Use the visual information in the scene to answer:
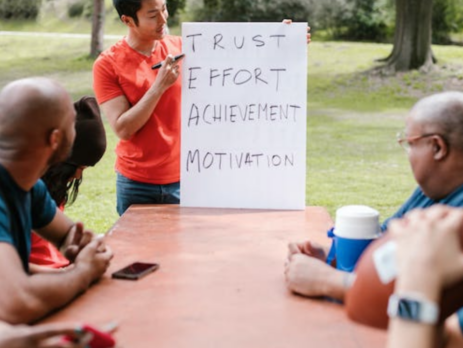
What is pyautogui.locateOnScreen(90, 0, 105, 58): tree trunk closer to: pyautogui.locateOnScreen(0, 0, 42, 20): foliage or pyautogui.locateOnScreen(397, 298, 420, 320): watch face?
pyautogui.locateOnScreen(0, 0, 42, 20): foliage

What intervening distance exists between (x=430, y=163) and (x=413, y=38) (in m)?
15.8

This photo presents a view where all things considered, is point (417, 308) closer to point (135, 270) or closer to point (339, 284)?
point (339, 284)

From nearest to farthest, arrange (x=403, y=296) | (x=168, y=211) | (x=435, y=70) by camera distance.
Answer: (x=403, y=296) → (x=168, y=211) → (x=435, y=70)

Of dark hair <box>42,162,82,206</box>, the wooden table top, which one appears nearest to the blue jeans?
the wooden table top

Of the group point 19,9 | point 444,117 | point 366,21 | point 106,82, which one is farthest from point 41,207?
point 19,9

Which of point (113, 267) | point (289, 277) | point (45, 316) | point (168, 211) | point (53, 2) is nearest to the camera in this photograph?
point (45, 316)

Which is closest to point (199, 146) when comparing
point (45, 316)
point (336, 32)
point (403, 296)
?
point (45, 316)

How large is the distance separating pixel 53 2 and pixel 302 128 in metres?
23.9

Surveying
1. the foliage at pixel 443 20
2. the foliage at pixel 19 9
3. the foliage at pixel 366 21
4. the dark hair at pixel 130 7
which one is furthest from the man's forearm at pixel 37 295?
the foliage at pixel 19 9

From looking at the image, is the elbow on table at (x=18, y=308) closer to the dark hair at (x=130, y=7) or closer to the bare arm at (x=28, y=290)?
the bare arm at (x=28, y=290)

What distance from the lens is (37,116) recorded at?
202 centimetres

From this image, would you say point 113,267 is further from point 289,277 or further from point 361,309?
point 361,309

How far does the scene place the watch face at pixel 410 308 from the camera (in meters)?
1.47

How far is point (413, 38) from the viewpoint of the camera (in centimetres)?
1717
